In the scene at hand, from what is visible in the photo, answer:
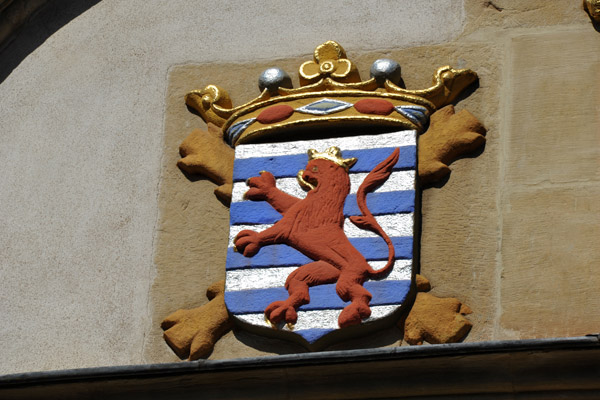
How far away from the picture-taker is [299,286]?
5848mm

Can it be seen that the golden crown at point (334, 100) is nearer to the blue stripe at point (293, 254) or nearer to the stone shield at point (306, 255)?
the stone shield at point (306, 255)

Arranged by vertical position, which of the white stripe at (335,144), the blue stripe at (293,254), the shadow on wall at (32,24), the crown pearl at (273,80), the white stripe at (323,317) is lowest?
the white stripe at (323,317)

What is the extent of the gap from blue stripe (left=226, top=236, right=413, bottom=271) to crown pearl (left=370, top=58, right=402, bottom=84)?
768 millimetres

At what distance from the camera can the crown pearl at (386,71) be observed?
636 centimetres

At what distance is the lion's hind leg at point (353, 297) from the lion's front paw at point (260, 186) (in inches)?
→ 19.9

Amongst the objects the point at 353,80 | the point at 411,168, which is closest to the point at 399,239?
the point at 411,168

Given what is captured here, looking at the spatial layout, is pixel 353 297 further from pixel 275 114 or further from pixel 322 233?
pixel 275 114

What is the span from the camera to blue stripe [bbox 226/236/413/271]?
5879 mm

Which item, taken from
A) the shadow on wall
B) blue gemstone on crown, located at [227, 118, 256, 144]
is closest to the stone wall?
the shadow on wall

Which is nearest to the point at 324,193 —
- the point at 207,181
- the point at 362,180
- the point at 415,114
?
the point at 362,180

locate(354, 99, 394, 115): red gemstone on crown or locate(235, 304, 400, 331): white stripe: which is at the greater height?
locate(354, 99, 394, 115): red gemstone on crown

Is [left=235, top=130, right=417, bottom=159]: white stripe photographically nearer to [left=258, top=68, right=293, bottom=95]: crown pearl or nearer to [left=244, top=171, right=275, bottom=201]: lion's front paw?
[left=244, top=171, right=275, bottom=201]: lion's front paw

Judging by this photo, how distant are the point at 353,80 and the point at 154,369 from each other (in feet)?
5.02

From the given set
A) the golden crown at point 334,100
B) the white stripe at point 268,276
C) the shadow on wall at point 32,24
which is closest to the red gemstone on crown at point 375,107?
the golden crown at point 334,100
